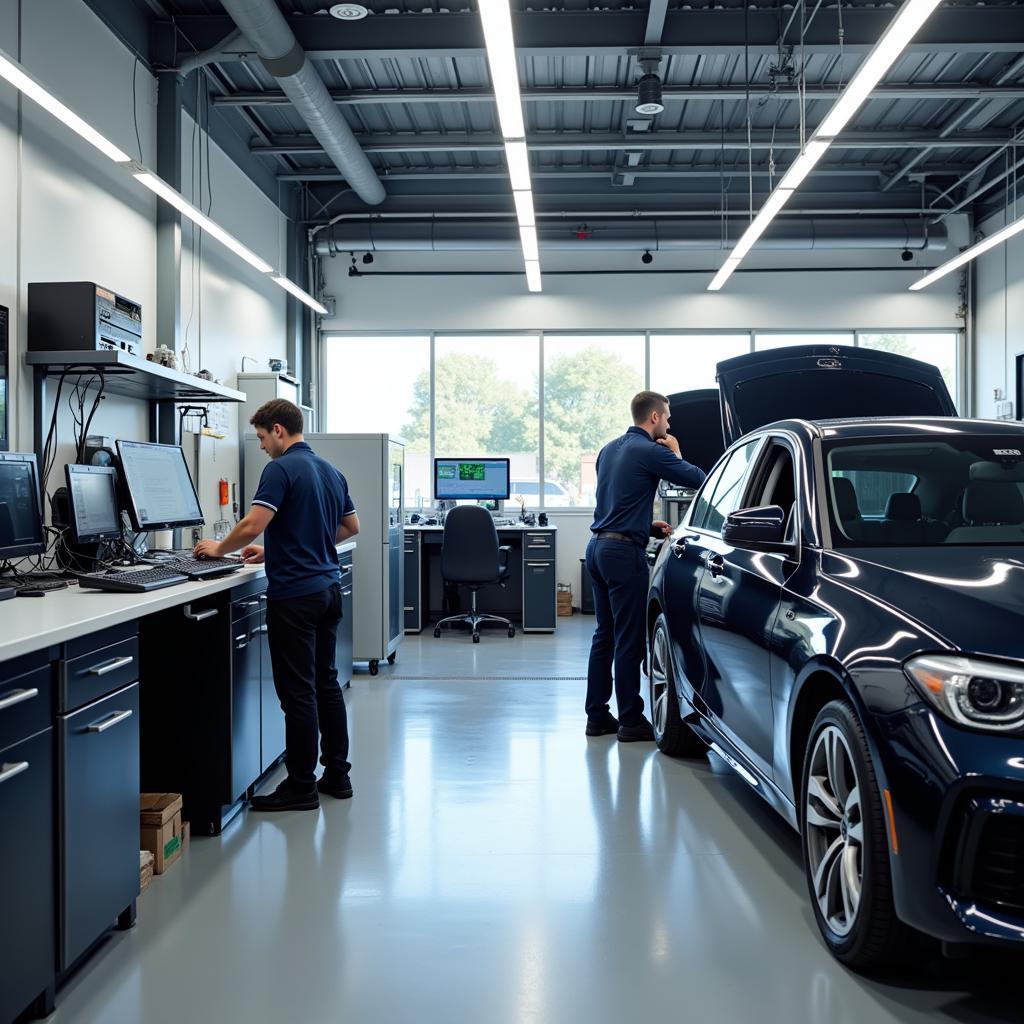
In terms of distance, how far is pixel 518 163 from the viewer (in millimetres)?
5332

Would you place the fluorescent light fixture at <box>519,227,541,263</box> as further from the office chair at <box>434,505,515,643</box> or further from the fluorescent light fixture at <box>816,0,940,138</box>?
the fluorescent light fixture at <box>816,0,940,138</box>

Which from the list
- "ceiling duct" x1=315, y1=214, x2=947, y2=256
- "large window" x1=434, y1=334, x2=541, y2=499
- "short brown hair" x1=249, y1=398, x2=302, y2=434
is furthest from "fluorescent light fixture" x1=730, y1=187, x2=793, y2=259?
"short brown hair" x1=249, y1=398, x2=302, y2=434

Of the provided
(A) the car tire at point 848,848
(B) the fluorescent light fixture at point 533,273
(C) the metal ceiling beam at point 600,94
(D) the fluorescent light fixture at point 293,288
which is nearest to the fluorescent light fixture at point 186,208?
(D) the fluorescent light fixture at point 293,288

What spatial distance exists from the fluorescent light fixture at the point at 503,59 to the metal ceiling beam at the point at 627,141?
2758 millimetres

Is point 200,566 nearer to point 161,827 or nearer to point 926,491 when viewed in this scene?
point 161,827

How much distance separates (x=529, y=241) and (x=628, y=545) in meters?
3.64

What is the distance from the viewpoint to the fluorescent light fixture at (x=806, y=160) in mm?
4832

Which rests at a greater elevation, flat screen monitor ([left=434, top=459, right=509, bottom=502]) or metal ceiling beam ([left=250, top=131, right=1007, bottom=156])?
metal ceiling beam ([left=250, top=131, right=1007, bottom=156])

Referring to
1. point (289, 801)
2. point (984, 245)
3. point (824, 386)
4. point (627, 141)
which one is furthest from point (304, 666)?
point (984, 245)

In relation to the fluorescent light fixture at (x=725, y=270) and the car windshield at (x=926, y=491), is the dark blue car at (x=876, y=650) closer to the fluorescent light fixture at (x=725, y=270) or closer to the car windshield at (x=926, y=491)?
the car windshield at (x=926, y=491)

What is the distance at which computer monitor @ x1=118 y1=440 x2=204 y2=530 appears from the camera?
3.51m

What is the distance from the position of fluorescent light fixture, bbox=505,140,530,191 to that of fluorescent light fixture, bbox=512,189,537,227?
9 centimetres

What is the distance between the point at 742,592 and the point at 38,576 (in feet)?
7.55

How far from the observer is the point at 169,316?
5707 mm
